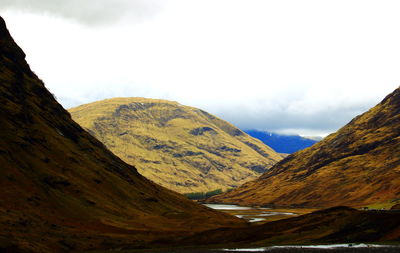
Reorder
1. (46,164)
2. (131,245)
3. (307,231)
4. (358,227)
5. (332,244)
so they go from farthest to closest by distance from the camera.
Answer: (46,164) → (131,245) → (307,231) → (358,227) → (332,244)

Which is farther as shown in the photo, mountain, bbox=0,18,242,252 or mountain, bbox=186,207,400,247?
mountain, bbox=0,18,242,252

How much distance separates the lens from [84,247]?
91750 mm

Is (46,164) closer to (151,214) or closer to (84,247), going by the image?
(151,214)

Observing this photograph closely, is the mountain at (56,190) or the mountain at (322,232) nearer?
the mountain at (322,232)

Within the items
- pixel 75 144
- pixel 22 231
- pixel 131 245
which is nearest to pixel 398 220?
pixel 131 245

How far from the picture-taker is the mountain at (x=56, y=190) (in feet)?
318

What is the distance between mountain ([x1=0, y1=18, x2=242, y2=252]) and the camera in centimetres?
9688

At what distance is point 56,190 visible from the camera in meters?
132

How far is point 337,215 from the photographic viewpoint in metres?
96.3

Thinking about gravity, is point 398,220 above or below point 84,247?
above

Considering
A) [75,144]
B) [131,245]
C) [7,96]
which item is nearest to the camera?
[131,245]

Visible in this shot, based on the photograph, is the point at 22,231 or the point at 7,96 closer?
the point at 22,231

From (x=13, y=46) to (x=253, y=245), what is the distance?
516 feet

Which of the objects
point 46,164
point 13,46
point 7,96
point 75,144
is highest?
point 13,46
